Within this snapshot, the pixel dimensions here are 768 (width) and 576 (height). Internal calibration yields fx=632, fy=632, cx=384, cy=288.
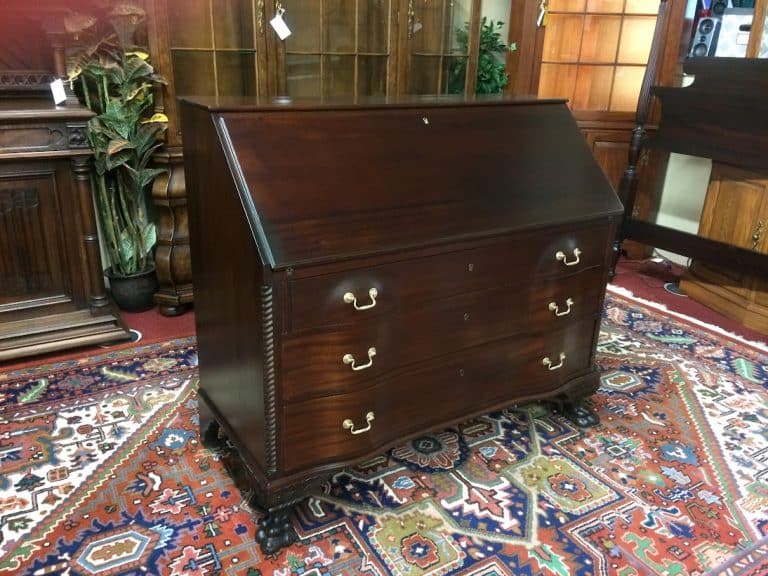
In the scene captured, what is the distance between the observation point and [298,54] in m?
3.13

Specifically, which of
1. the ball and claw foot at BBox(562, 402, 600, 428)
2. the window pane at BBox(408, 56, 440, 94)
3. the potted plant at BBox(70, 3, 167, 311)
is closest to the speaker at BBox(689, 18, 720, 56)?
the window pane at BBox(408, 56, 440, 94)

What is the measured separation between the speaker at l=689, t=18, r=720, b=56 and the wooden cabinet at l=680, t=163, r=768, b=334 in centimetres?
77

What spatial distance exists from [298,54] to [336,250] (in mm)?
1980

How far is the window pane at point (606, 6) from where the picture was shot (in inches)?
150

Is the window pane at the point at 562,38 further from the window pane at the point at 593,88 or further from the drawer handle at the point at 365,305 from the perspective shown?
the drawer handle at the point at 365,305

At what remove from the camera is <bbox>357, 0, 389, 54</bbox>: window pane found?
10.7 feet

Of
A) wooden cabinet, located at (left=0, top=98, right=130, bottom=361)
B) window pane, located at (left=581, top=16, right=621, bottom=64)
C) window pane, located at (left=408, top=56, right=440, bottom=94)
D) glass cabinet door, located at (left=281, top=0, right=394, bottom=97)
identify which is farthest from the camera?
window pane, located at (left=581, top=16, right=621, bottom=64)

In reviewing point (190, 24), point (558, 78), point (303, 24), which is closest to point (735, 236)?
point (558, 78)

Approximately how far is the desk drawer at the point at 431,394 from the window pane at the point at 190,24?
79.9 inches

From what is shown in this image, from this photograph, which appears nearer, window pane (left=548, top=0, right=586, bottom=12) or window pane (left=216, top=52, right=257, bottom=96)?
window pane (left=216, top=52, right=257, bottom=96)

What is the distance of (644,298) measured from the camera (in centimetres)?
339

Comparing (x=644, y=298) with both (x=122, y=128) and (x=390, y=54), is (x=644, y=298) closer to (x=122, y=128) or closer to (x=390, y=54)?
(x=390, y=54)

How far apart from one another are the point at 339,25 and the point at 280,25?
0.41m

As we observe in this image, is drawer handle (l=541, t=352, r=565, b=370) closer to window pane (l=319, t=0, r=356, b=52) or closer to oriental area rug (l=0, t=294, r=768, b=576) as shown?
oriental area rug (l=0, t=294, r=768, b=576)
